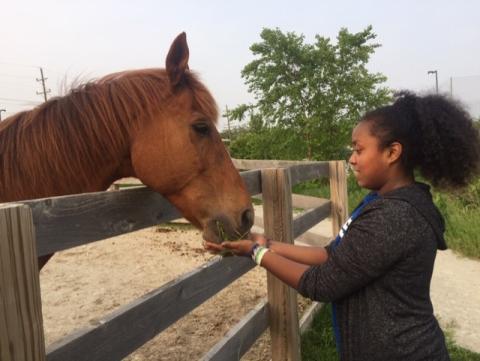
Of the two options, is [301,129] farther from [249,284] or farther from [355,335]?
[355,335]

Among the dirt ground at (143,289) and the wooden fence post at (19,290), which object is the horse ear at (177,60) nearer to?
the wooden fence post at (19,290)

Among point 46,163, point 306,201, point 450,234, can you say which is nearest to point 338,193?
point 306,201

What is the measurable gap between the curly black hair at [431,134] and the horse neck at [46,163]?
135cm

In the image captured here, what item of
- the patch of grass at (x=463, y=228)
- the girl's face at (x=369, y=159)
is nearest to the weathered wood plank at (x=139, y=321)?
the girl's face at (x=369, y=159)

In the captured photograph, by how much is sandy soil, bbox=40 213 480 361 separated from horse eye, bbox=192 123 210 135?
232 centimetres

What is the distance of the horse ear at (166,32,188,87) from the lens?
2.10m

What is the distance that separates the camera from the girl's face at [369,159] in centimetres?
169

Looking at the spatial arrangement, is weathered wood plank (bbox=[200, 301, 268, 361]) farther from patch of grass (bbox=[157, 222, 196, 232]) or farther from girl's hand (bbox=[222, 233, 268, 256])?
patch of grass (bbox=[157, 222, 196, 232])

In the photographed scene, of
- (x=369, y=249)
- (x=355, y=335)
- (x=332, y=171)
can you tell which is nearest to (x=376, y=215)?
(x=369, y=249)

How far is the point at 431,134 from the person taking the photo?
165 centimetres

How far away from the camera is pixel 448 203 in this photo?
27.7 ft

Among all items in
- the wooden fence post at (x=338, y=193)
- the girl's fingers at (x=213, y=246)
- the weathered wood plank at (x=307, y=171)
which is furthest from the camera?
the wooden fence post at (x=338, y=193)

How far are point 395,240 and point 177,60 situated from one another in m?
1.41

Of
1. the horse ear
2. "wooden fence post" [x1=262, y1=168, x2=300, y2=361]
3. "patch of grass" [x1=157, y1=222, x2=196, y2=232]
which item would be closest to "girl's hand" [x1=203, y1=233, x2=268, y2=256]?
the horse ear
